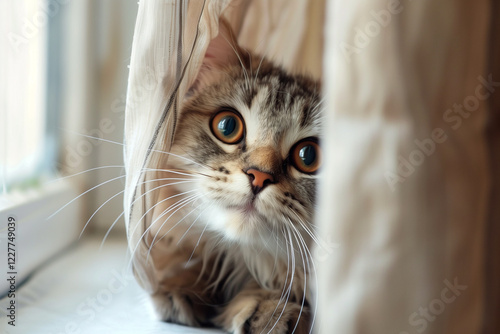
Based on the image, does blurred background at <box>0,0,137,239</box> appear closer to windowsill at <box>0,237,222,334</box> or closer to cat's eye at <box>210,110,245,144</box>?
windowsill at <box>0,237,222,334</box>

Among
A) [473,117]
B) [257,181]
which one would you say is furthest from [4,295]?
[473,117]

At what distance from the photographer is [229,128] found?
0.81 m

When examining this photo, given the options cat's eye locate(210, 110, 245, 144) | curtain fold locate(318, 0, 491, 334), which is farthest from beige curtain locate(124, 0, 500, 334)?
cat's eye locate(210, 110, 245, 144)

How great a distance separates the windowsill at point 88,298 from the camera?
758mm

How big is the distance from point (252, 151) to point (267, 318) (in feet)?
0.96

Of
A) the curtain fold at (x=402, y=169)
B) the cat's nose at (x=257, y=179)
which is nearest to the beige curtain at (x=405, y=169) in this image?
the curtain fold at (x=402, y=169)

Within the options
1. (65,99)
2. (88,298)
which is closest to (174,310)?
(88,298)

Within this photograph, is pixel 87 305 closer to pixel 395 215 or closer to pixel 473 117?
pixel 395 215

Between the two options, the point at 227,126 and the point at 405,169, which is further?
the point at 227,126

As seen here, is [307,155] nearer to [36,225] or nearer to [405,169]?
[405,169]

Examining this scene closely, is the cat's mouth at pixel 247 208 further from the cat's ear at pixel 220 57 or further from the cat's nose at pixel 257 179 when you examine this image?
the cat's ear at pixel 220 57

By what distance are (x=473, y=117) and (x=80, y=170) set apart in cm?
71

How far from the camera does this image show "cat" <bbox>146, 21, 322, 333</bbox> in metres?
0.73

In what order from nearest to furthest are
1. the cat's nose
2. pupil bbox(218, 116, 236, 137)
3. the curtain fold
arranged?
the curtain fold → the cat's nose → pupil bbox(218, 116, 236, 137)
